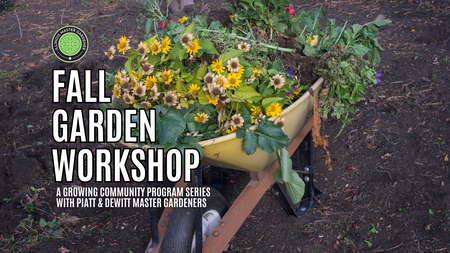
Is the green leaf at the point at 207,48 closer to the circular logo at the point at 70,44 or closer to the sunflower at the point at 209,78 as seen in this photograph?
the sunflower at the point at 209,78

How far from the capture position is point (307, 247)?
216 cm

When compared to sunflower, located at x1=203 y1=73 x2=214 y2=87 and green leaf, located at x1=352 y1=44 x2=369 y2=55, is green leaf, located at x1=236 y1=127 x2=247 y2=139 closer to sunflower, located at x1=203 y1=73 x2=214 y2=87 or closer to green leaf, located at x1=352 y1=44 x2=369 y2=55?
sunflower, located at x1=203 y1=73 x2=214 y2=87

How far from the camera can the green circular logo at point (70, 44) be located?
13.8 feet

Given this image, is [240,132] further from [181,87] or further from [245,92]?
[181,87]

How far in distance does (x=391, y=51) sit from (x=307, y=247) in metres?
2.65

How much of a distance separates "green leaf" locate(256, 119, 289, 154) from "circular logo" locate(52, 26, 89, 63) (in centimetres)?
337

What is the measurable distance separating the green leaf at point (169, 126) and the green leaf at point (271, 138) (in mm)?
337

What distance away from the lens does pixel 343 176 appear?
8.60 ft

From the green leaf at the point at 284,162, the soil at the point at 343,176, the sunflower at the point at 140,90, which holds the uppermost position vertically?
the sunflower at the point at 140,90

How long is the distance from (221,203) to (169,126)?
2.80ft

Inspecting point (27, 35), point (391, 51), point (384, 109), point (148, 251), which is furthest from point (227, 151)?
point (27, 35)

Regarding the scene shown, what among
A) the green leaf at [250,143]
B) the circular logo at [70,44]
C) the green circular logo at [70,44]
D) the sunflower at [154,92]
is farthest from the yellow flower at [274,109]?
the green circular logo at [70,44]

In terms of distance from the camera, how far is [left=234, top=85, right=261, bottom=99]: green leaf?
4.66 feet

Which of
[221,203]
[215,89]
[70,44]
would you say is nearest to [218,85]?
→ [215,89]
